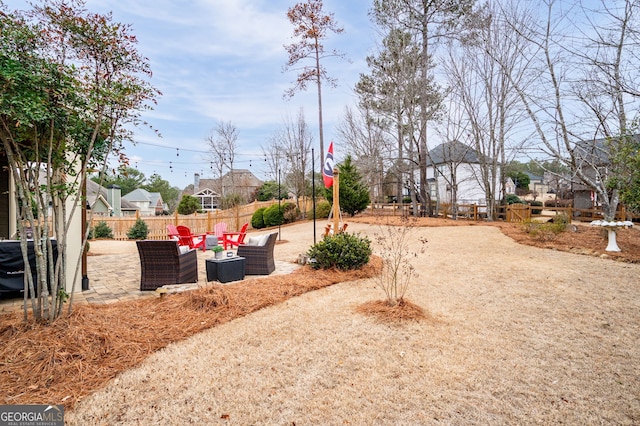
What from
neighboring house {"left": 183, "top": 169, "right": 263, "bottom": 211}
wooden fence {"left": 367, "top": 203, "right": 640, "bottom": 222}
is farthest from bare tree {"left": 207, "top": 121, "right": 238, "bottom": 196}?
wooden fence {"left": 367, "top": 203, "right": 640, "bottom": 222}

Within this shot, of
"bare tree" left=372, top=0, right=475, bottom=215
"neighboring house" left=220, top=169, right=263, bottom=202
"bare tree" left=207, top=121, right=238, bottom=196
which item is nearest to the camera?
"bare tree" left=372, top=0, right=475, bottom=215

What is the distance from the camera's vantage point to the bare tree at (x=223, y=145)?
2484 centimetres

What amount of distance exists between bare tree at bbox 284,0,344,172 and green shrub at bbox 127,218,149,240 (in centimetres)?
969

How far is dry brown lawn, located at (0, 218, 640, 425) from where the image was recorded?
2.29 metres

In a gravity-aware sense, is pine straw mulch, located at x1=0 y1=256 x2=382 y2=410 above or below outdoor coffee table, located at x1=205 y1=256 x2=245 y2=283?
below

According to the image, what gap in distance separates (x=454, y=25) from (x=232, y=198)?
14430 millimetres

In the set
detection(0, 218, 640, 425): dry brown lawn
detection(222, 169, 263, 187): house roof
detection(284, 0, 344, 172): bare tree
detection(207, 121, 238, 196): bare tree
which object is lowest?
detection(0, 218, 640, 425): dry brown lawn

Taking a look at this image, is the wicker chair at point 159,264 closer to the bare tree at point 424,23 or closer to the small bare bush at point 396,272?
the small bare bush at point 396,272

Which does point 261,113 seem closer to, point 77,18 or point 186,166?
point 186,166

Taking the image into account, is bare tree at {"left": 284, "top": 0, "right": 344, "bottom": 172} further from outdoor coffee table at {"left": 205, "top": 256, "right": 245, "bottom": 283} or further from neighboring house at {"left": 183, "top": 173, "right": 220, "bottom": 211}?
neighboring house at {"left": 183, "top": 173, "right": 220, "bottom": 211}

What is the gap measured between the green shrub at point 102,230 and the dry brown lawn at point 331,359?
1314cm

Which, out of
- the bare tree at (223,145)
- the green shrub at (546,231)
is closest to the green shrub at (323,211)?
the bare tree at (223,145)

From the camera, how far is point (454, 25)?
53.3 ft

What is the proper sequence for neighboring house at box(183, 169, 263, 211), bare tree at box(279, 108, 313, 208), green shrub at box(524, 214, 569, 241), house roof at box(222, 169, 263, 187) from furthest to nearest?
house roof at box(222, 169, 263, 187) → neighboring house at box(183, 169, 263, 211) → bare tree at box(279, 108, 313, 208) → green shrub at box(524, 214, 569, 241)
